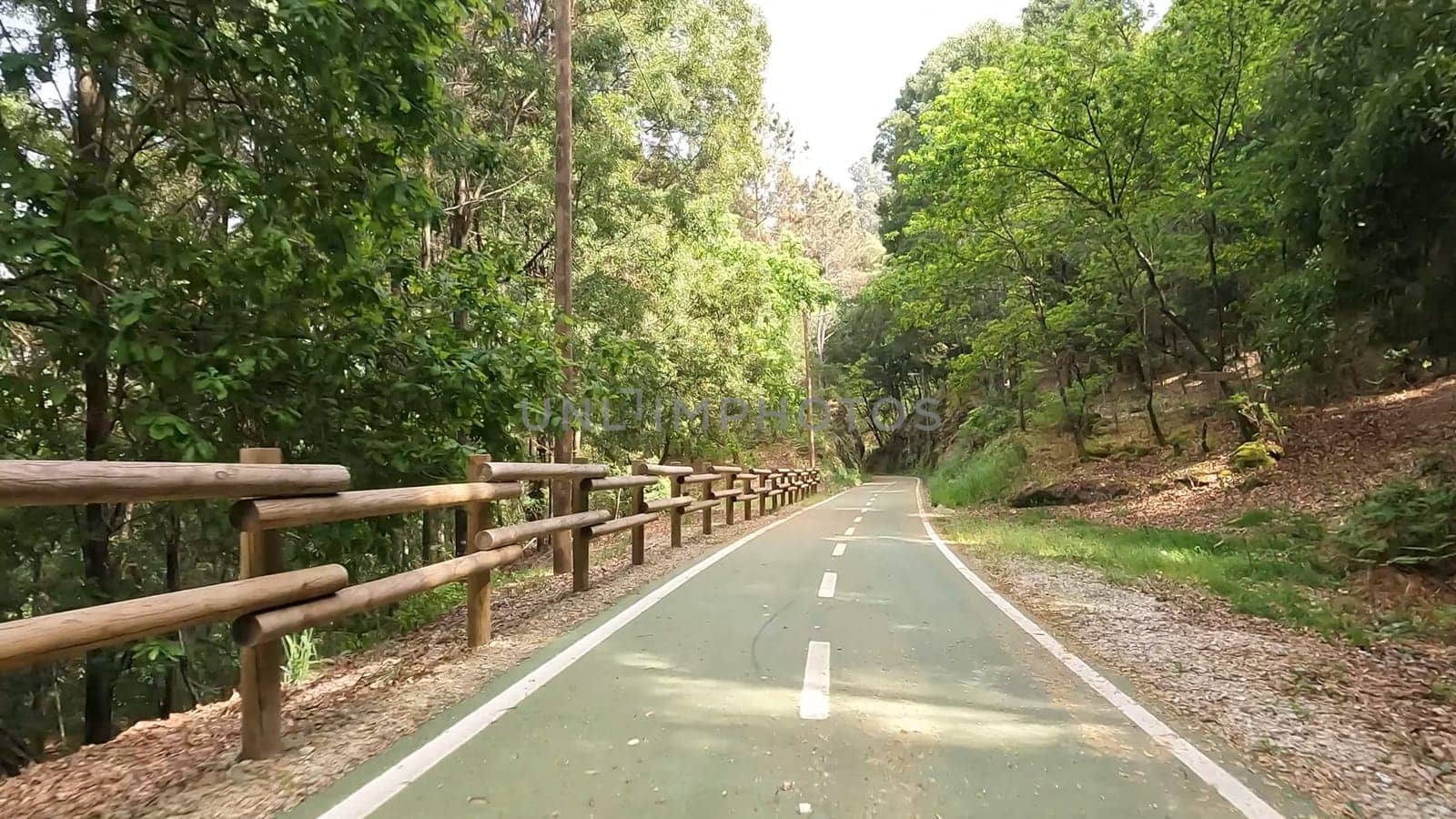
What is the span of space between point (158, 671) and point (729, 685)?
A: 279 inches

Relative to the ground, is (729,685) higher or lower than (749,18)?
lower

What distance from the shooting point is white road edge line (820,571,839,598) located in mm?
7938

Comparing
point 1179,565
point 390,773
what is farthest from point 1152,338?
point 390,773

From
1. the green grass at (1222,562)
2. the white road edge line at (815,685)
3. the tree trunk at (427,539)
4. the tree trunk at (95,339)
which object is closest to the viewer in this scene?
the white road edge line at (815,685)

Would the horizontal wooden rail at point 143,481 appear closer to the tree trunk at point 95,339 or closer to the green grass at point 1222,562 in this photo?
the tree trunk at point 95,339

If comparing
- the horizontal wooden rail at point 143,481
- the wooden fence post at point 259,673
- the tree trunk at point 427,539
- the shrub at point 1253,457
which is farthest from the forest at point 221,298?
the shrub at point 1253,457

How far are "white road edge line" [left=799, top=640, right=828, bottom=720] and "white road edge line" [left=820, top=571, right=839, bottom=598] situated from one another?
7.09ft

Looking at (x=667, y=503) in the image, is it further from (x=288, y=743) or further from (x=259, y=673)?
(x=259, y=673)

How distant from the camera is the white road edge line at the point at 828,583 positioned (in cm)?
794

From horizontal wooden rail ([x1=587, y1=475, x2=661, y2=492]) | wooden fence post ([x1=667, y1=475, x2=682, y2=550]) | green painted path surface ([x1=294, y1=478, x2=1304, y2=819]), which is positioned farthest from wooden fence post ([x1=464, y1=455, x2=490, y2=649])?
wooden fence post ([x1=667, y1=475, x2=682, y2=550])

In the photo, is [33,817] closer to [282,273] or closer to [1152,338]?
[282,273]

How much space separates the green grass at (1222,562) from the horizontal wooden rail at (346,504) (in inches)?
265

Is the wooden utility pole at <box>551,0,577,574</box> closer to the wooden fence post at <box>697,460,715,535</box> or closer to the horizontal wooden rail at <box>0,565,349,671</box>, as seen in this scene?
the wooden fence post at <box>697,460,715,535</box>

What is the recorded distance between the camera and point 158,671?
27.6ft
